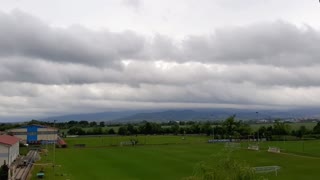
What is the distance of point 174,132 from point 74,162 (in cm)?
8877

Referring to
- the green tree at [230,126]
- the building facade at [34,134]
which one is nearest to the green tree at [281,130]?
the green tree at [230,126]

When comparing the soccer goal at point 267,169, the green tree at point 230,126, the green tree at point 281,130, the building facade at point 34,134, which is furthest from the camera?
the green tree at point 230,126

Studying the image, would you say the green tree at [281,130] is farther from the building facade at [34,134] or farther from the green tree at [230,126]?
the building facade at [34,134]

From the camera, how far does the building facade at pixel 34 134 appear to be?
365ft

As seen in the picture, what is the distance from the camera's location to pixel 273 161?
62594 mm

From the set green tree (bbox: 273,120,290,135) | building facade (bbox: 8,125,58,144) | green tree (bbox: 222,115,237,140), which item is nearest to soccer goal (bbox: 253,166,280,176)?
building facade (bbox: 8,125,58,144)

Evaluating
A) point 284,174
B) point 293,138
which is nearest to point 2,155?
point 284,174

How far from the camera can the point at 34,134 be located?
367 feet

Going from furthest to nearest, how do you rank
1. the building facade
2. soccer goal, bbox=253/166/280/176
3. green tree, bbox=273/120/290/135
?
green tree, bbox=273/120/290/135
the building facade
soccer goal, bbox=253/166/280/176

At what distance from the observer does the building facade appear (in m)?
111

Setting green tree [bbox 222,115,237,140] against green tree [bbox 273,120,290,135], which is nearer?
green tree [bbox 273,120,290,135]

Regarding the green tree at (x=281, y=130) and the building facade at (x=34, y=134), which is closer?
the building facade at (x=34, y=134)

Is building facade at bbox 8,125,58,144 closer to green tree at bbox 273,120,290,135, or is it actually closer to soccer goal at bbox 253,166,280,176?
green tree at bbox 273,120,290,135

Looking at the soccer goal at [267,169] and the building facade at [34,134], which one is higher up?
the building facade at [34,134]
